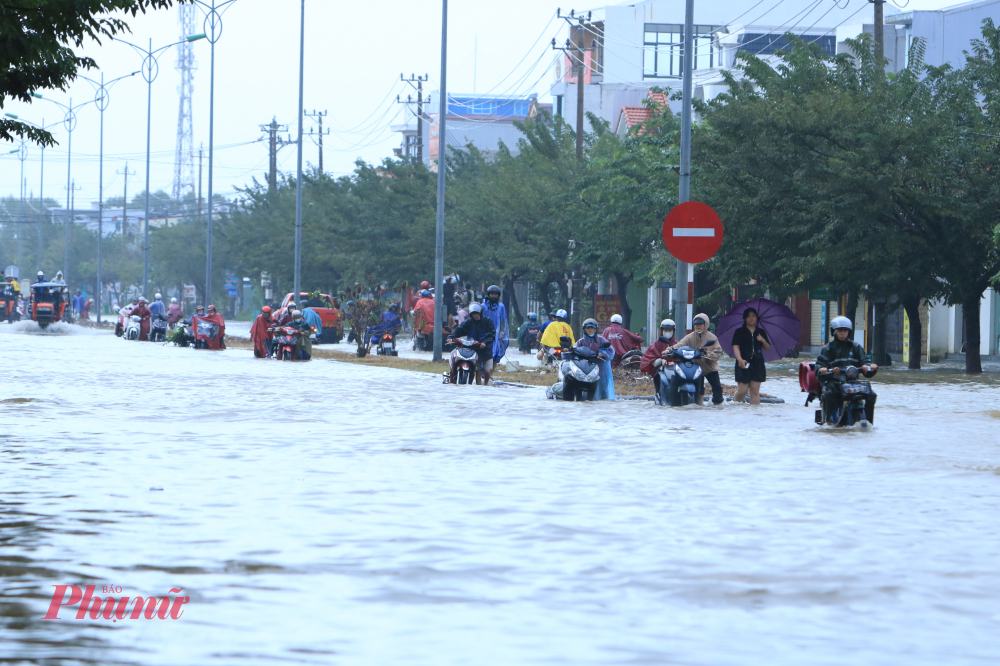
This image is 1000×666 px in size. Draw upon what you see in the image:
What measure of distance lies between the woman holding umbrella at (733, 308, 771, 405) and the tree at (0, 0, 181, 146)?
10167mm

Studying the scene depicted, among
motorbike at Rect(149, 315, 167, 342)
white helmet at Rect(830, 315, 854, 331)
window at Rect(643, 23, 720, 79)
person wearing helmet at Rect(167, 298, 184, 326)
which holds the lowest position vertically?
motorbike at Rect(149, 315, 167, 342)

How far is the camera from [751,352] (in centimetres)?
2011

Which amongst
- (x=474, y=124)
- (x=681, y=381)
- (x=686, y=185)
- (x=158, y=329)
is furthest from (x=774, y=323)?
(x=474, y=124)

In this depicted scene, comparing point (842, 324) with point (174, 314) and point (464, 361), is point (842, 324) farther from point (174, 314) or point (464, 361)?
point (174, 314)

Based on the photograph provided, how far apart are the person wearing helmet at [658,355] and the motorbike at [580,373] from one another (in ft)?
2.00

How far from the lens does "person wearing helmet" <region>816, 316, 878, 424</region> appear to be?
16125 millimetres

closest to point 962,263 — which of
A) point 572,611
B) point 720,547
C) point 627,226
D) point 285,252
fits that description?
point 627,226

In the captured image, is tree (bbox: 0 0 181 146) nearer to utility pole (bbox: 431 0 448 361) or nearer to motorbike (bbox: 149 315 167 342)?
utility pole (bbox: 431 0 448 361)

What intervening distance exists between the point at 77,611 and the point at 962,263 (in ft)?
86.1

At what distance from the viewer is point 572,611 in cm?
629

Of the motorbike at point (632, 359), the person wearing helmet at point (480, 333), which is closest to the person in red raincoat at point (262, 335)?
the person wearing helmet at point (480, 333)

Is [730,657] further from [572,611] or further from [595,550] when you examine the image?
[595,550]

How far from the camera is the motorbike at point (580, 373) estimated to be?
2078cm

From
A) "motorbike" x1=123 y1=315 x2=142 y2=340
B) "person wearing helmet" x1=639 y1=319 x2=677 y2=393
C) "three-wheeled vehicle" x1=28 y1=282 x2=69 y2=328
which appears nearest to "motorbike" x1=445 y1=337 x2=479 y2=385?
"person wearing helmet" x1=639 y1=319 x2=677 y2=393
